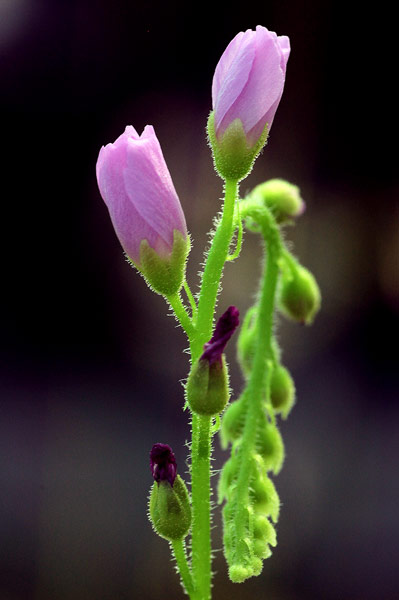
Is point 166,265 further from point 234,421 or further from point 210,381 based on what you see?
point 234,421

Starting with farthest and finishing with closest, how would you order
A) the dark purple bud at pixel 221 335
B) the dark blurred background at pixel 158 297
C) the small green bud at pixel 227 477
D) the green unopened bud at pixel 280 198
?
the dark blurred background at pixel 158 297 → the green unopened bud at pixel 280 198 → the small green bud at pixel 227 477 → the dark purple bud at pixel 221 335

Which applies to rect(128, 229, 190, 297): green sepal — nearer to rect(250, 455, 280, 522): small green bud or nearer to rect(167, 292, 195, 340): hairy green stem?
rect(167, 292, 195, 340): hairy green stem

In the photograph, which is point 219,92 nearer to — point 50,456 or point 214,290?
point 214,290

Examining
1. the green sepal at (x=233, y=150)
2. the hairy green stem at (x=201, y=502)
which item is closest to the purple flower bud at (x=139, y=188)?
the green sepal at (x=233, y=150)

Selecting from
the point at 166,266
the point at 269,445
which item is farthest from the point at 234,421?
the point at 166,266

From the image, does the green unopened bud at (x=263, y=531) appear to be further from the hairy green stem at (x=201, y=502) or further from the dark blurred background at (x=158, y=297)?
the dark blurred background at (x=158, y=297)

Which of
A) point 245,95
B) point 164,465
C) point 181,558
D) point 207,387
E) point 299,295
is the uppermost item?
point 245,95
